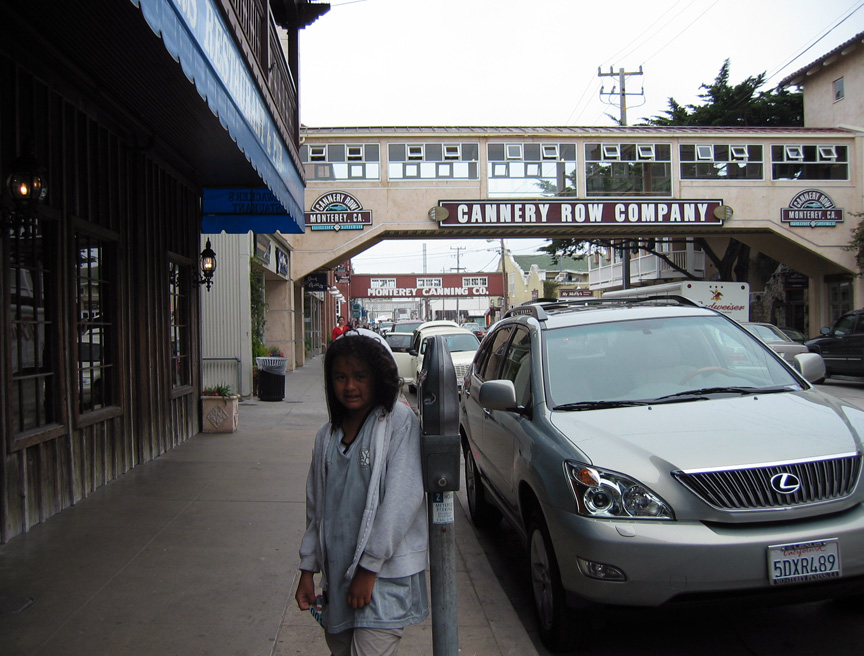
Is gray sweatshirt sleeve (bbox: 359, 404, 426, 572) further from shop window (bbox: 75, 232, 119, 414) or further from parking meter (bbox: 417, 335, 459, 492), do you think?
shop window (bbox: 75, 232, 119, 414)

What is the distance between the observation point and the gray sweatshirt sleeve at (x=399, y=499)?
234cm

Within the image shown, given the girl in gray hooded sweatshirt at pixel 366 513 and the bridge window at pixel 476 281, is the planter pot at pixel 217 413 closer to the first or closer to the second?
the girl in gray hooded sweatshirt at pixel 366 513

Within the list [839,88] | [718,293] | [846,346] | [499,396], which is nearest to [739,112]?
[839,88]

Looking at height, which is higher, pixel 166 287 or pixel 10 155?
pixel 10 155

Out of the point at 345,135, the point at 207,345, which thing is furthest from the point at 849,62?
the point at 207,345

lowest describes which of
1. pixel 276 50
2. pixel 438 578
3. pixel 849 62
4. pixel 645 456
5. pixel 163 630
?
pixel 163 630

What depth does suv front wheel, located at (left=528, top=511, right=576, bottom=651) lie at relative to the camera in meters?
3.57

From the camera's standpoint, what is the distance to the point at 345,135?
2428 centimetres

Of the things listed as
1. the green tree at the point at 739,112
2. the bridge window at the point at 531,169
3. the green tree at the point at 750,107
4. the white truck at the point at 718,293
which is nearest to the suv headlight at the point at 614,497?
the white truck at the point at 718,293

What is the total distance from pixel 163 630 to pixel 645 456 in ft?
8.80

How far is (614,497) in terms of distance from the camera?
3.32 meters

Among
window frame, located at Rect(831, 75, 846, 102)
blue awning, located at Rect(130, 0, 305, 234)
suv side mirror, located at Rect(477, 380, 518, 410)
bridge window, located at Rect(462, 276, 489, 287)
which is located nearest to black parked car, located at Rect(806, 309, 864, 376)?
blue awning, located at Rect(130, 0, 305, 234)

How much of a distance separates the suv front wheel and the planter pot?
278 inches

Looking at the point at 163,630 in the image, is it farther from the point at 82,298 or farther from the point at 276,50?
the point at 276,50
